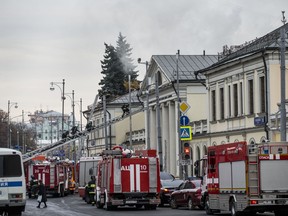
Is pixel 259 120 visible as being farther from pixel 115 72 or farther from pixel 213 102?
pixel 115 72

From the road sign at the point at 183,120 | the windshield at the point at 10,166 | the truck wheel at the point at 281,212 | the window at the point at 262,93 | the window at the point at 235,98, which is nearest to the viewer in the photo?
the truck wheel at the point at 281,212

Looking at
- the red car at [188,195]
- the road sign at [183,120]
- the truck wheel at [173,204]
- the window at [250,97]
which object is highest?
the window at [250,97]

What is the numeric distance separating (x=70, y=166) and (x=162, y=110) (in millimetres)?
16525

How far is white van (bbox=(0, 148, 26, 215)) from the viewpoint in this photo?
113ft

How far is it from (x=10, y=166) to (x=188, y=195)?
1092 centimetres

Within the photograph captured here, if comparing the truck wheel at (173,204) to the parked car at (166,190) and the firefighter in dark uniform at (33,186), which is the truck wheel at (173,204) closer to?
the parked car at (166,190)

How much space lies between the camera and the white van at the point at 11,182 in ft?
113

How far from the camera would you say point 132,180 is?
43.4 meters

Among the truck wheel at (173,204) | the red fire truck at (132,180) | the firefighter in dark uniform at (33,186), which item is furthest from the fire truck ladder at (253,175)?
the firefighter in dark uniform at (33,186)

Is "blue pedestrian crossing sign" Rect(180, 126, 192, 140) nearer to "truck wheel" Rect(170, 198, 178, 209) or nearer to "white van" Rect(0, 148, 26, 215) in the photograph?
"truck wheel" Rect(170, 198, 178, 209)

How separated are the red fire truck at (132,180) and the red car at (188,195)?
3.92 ft

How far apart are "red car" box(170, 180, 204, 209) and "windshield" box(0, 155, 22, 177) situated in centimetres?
990

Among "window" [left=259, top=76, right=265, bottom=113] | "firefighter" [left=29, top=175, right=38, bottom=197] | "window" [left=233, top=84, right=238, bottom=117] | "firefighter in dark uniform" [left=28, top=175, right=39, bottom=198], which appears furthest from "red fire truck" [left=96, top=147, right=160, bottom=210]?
"firefighter" [left=29, top=175, right=38, bottom=197]

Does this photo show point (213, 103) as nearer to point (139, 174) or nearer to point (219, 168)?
point (139, 174)
